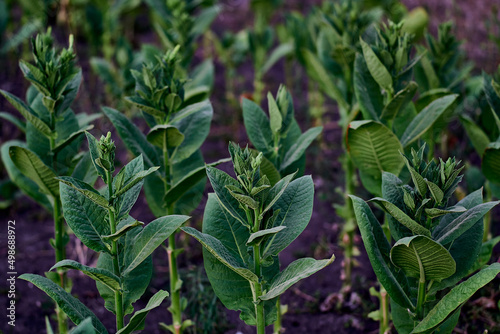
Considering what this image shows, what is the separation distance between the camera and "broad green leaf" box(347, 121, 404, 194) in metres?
1.95

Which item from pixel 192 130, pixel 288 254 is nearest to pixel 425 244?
pixel 192 130

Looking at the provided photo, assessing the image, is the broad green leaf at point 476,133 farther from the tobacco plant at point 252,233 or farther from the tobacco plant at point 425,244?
the tobacco plant at point 252,233

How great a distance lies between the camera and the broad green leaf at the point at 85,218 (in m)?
1.65

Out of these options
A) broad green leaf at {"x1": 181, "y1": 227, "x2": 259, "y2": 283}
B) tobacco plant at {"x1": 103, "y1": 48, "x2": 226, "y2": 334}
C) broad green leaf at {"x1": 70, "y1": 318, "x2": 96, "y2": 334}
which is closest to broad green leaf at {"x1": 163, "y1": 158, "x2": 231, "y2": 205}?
tobacco plant at {"x1": 103, "y1": 48, "x2": 226, "y2": 334}

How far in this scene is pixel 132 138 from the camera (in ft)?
6.75

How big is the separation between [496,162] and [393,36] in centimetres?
61

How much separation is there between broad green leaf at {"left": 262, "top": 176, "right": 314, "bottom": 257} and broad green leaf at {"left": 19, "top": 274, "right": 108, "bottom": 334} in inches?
21.3

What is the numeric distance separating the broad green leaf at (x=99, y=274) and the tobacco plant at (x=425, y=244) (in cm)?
71

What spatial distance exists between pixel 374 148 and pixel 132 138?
0.86m

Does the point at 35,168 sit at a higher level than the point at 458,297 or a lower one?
higher

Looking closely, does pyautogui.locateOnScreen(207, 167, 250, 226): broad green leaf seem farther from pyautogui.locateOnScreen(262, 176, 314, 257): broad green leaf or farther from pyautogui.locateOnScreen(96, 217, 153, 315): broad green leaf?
pyautogui.locateOnScreen(96, 217, 153, 315): broad green leaf

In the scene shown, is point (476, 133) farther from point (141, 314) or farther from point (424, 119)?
point (141, 314)

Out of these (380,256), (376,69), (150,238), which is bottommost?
(380,256)

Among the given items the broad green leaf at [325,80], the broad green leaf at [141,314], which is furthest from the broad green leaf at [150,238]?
the broad green leaf at [325,80]
